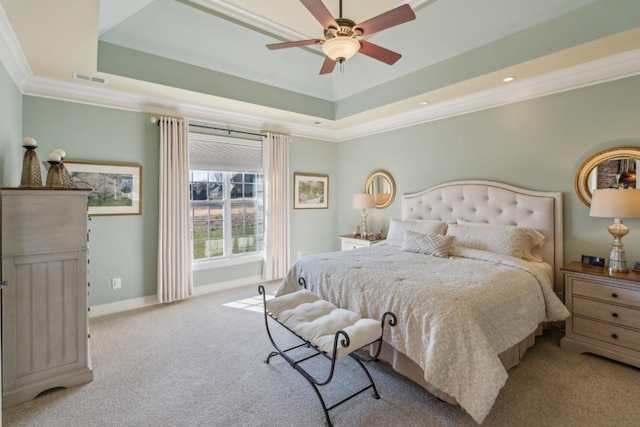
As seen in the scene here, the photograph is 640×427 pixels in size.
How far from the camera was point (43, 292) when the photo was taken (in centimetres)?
223

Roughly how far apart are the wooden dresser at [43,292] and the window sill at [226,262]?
81.0 inches

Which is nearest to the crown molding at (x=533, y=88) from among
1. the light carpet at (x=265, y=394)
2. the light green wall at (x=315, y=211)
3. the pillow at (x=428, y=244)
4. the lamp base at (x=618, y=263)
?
the light green wall at (x=315, y=211)

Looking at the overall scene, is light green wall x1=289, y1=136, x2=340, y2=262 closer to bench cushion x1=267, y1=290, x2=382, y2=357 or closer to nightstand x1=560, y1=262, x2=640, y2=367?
bench cushion x1=267, y1=290, x2=382, y2=357

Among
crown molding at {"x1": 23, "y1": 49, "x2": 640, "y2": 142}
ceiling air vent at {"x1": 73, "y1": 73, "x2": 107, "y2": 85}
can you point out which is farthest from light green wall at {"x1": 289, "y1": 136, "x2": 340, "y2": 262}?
ceiling air vent at {"x1": 73, "y1": 73, "x2": 107, "y2": 85}

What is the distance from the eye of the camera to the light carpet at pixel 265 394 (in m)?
1.96

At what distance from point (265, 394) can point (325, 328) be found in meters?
0.70

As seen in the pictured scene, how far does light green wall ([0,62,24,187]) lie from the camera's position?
250 cm

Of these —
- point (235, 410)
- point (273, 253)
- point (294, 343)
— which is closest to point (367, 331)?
point (235, 410)

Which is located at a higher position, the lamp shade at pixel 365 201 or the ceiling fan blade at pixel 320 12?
the ceiling fan blade at pixel 320 12

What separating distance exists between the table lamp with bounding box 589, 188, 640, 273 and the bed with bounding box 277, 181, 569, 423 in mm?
522

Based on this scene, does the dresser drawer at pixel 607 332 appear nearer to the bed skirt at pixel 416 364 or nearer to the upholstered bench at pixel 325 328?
the bed skirt at pixel 416 364

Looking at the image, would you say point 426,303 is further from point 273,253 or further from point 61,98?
point 61,98

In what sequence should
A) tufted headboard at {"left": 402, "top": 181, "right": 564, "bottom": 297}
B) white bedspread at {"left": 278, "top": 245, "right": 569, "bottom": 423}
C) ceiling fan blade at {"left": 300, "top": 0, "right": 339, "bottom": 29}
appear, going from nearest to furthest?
white bedspread at {"left": 278, "top": 245, "right": 569, "bottom": 423}
ceiling fan blade at {"left": 300, "top": 0, "right": 339, "bottom": 29}
tufted headboard at {"left": 402, "top": 181, "right": 564, "bottom": 297}

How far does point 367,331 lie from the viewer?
6.60 feet
